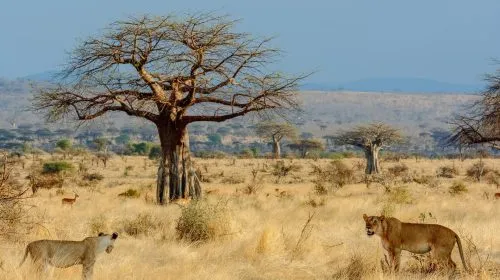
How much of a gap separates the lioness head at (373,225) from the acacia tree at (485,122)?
12821mm

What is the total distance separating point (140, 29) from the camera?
17.7 m

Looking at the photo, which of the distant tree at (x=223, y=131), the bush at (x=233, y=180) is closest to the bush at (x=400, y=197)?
the bush at (x=233, y=180)

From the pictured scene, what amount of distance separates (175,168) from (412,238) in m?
10.8

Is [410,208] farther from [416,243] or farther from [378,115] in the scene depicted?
[378,115]

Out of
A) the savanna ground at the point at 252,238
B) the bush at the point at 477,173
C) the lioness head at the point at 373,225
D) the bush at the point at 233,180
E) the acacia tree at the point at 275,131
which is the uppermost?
the acacia tree at the point at 275,131

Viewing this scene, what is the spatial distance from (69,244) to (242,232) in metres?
5.56

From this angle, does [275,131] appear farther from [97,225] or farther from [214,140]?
[97,225]

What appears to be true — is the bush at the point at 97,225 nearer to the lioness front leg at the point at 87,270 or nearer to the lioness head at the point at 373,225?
the lioness front leg at the point at 87,270

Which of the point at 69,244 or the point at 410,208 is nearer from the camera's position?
the point at 69,244

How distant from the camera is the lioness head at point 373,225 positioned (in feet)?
29.8

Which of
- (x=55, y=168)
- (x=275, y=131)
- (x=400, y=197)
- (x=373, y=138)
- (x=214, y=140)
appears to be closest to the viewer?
(x=400, y=197)

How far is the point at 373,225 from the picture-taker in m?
9.12

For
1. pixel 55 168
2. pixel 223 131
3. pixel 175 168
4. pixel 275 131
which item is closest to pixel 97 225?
pixel 175 168

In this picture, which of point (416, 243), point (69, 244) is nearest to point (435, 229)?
point (416, 243)
